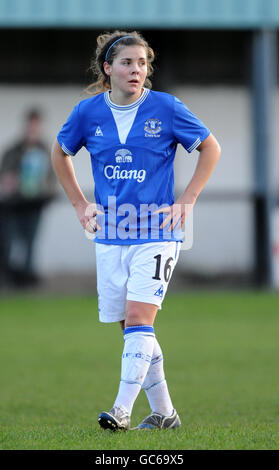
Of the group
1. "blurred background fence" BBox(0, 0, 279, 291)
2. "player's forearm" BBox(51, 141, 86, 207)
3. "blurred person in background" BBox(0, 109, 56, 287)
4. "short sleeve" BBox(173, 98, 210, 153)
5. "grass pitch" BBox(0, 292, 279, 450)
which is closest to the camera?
"grass pitch" BBox(0, 292, 279, 450)

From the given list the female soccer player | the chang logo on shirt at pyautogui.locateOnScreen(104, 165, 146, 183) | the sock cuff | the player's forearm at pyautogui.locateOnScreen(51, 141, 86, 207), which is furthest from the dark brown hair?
the sock cuff

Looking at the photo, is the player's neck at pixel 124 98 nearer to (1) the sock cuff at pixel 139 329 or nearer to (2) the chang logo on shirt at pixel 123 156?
(2) the chang logo on shirt at pixel 123 156

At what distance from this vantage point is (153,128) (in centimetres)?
513

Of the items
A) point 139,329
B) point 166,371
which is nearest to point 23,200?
point 166,371

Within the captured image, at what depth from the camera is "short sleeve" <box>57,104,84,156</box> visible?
5.33 metres

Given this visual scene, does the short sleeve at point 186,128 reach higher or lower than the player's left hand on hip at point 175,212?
higher

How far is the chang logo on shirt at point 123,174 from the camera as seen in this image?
5.11 m

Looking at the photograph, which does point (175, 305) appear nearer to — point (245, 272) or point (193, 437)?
point (245, 272)

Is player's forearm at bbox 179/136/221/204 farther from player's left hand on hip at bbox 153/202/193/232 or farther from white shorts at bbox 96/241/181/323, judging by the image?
white shorts at bbox 96/241/181/323

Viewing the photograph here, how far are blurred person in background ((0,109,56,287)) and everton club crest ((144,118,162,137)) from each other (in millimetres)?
10770

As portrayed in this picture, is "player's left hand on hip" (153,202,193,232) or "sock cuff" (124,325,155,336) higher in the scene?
"player's left hand on hip" (153,202,193,232)

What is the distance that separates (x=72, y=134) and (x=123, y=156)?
0.42 meters

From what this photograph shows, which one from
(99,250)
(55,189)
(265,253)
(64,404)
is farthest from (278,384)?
(55,189)

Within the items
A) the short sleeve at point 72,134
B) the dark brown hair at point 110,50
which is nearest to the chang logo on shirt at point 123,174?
the short sleeve at point 72,134
